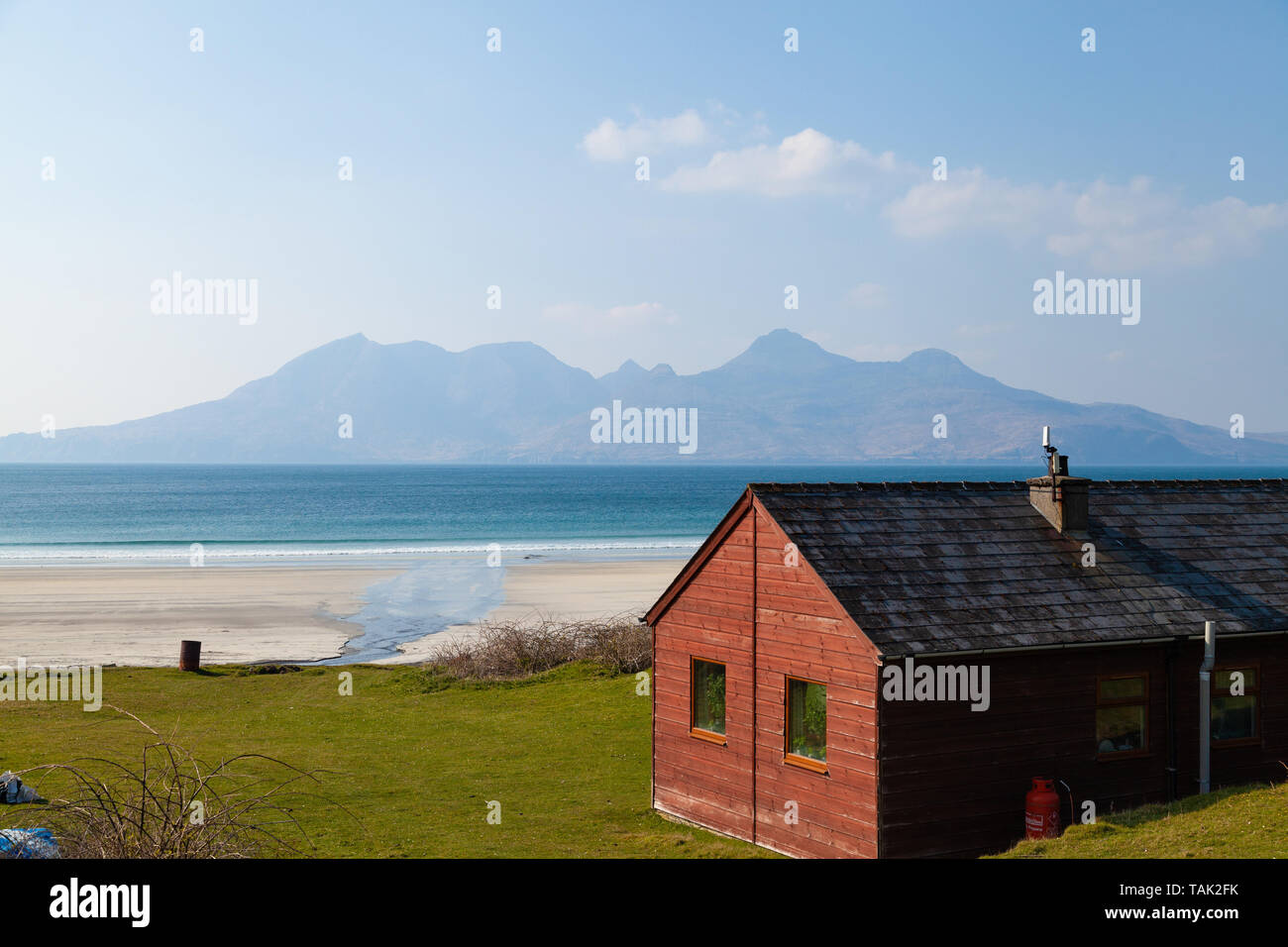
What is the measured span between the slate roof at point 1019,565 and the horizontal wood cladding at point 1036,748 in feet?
1.53

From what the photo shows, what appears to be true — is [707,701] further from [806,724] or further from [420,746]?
[420,746]

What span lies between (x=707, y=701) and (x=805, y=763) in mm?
2808

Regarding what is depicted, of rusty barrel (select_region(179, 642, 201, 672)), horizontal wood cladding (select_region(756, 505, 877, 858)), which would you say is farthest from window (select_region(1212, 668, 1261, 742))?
rusty barrel (select_region(179, 642, 201, 672))

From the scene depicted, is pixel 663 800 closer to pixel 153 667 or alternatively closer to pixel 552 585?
pixel 153 667

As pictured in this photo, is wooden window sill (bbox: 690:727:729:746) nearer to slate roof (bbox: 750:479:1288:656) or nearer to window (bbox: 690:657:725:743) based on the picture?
window (bbox: 690:657:725:743)

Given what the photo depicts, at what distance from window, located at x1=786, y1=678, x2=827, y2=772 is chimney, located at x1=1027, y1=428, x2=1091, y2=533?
5.53m

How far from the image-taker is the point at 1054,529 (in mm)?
18219

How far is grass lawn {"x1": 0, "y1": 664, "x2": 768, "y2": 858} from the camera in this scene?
Answer: 17.1 metres

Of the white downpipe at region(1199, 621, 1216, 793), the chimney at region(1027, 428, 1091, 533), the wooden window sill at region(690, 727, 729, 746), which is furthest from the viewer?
the chimney at region(1027, 428, 1091, 533)

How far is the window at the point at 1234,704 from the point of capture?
17.1 metres

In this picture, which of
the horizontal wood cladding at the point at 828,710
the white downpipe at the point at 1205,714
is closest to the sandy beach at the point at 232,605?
the horizontal wood cladding at the point at 828,710
